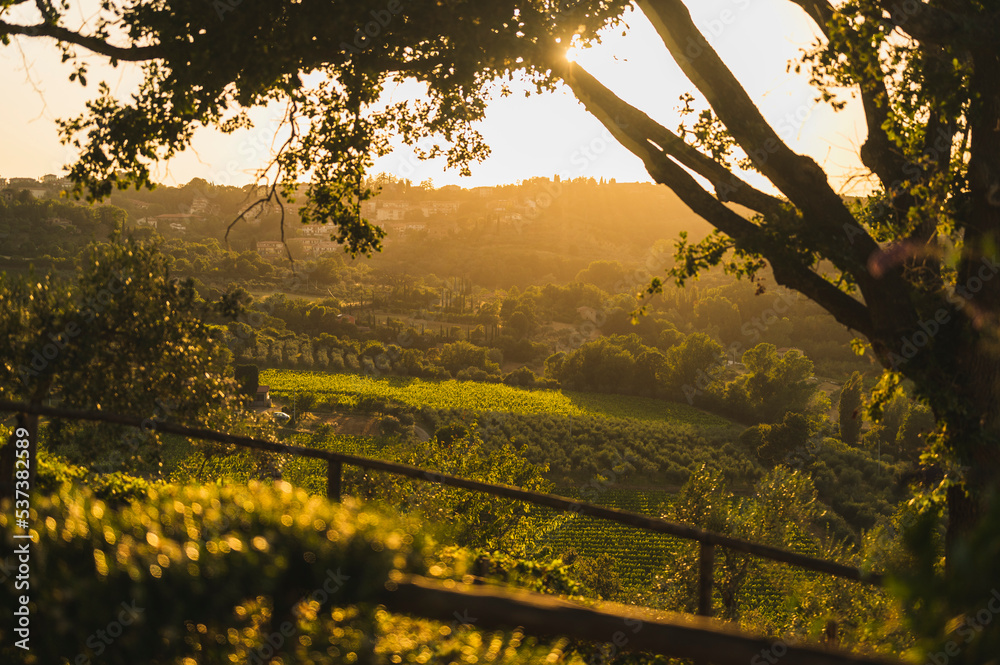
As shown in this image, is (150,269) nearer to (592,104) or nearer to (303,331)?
(592,104)

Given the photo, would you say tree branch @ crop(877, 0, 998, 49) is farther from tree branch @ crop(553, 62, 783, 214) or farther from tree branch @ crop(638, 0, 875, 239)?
tree branch @ crop(553, 62, 783, 214)

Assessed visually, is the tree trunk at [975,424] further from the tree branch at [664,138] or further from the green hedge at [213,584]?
the green hedge at [213,584]

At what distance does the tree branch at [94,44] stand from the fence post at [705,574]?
7298 millimetres

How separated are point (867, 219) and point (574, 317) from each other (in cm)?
14709

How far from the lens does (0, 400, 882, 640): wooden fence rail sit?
3.23 meters

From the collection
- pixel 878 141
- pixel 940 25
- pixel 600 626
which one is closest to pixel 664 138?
pixel 878 141

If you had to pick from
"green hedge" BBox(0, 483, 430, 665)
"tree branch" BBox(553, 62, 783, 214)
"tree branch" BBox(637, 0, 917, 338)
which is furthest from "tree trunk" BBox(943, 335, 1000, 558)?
"green hedge" BBox(0, 483, 430, 665)

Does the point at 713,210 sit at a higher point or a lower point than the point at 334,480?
higher

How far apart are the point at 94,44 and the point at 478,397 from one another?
3355 inches

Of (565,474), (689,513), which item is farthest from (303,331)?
(689,513)

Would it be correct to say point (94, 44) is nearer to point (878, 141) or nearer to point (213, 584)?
point (213, 584)

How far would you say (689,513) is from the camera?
2947 cm

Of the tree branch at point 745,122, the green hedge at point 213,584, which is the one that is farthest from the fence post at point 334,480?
the tree branch at point 745,122

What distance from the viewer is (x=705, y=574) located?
3.78 meters
